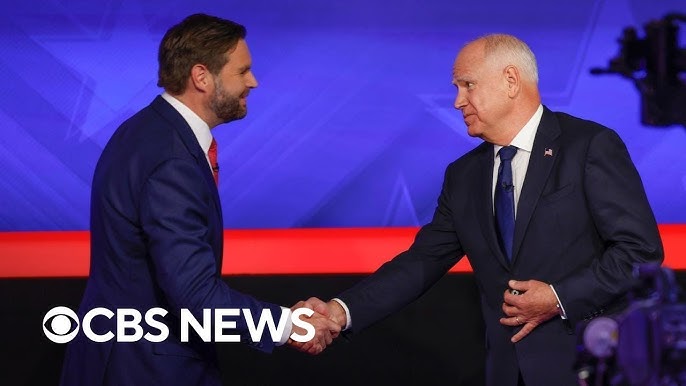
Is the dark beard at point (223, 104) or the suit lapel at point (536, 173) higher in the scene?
the dark beard at point (223, 104)

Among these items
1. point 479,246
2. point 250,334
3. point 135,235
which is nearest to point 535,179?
point 479,246

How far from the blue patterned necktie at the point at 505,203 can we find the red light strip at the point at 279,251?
0.92 metres

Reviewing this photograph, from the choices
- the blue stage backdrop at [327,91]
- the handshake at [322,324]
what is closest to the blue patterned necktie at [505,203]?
the handshake at [322,324]

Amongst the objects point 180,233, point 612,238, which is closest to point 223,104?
point 180,233

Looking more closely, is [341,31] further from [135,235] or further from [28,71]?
[135,235]

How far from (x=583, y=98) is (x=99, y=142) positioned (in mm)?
1802

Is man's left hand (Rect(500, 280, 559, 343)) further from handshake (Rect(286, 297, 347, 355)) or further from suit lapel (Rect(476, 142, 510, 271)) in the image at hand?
handshake (Rect(286, 297, 347, 355))

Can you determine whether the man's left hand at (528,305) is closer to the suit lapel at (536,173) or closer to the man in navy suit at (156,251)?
the suit lapel at (536,173)

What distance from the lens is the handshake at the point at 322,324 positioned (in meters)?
2.96

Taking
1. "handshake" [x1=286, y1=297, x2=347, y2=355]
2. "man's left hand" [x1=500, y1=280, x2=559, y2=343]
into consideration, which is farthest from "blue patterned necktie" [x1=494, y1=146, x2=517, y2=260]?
"handshake" [x1=286, y1=297, x2=347, y2=355]

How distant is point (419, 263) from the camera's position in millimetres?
3174

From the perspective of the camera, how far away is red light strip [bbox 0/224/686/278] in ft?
12.2

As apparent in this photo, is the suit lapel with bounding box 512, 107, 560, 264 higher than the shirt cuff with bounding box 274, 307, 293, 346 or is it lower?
higher

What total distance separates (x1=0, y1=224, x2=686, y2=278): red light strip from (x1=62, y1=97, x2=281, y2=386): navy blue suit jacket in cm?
110
